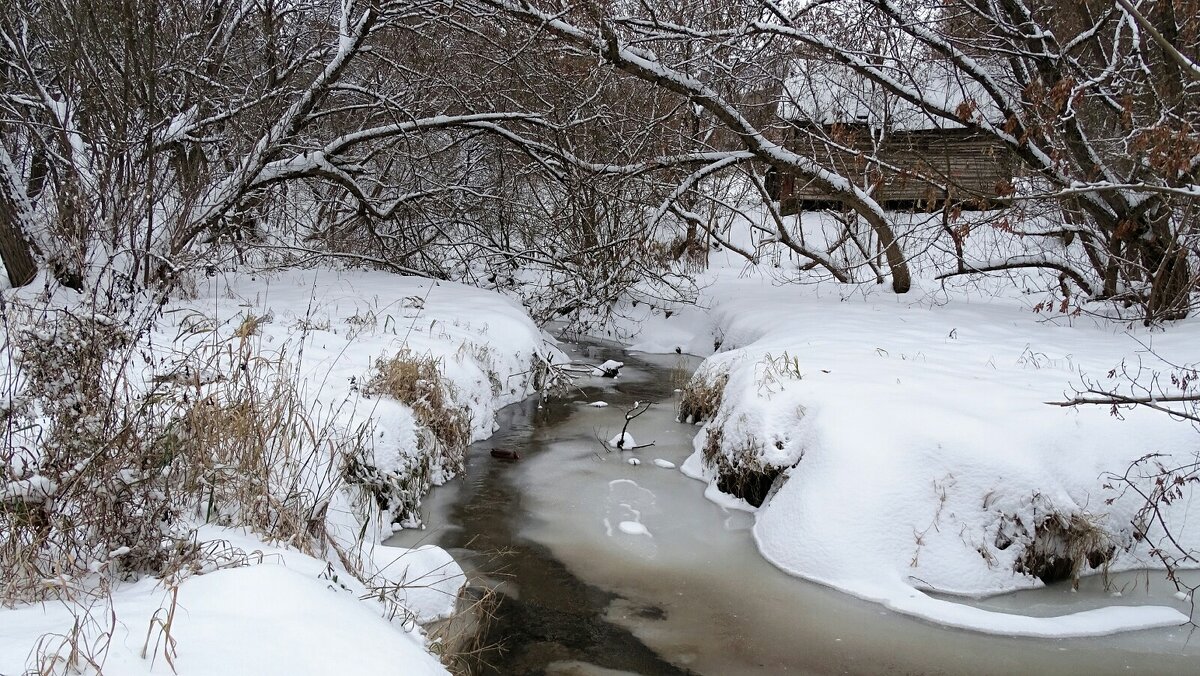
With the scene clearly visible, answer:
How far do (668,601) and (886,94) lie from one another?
964 cm

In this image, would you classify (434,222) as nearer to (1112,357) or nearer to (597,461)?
(597,461)

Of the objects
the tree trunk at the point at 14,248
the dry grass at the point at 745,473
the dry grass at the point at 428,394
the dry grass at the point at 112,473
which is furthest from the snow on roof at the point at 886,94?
the tree trunk at the point at 14,248

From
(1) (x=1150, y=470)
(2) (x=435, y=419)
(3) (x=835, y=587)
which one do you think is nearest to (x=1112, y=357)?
(1) (x=1150, y=470)

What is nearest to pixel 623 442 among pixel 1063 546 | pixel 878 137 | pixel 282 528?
pixel 1063 546

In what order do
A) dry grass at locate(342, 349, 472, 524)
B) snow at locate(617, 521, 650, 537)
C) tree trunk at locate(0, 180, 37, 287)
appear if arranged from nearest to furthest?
dry grass at locate(342, 349, 472, 524)
snow at locate(617, 521, 650, 537)
tree trunk at locate(0, 180, 37, 287)

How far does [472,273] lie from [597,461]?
27.8 ft

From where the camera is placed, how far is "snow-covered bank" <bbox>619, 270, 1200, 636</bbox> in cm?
532

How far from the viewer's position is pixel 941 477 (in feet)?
18.3

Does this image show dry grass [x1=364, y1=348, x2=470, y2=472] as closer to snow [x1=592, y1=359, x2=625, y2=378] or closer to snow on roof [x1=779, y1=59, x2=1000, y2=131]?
snow [x1=592, y1=359, x2=625, y2=378]

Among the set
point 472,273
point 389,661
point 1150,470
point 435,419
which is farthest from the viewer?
point 472,273

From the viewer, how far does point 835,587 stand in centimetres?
529

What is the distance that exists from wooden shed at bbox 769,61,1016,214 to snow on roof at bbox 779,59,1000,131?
0.09 ft

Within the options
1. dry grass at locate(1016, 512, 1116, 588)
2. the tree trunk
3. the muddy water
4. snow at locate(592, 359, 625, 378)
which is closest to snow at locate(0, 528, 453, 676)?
the muddy water

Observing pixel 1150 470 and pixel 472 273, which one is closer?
pixel 1150 470
